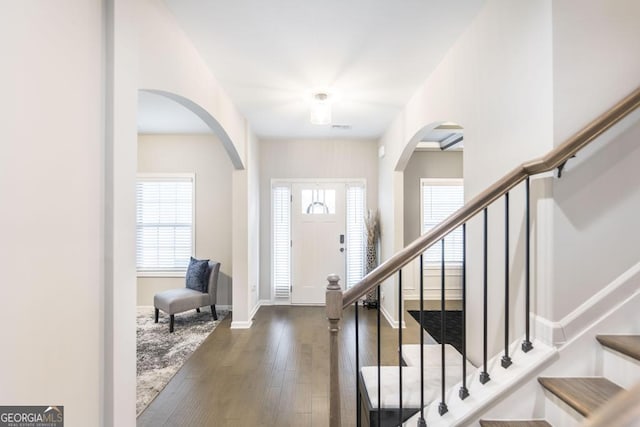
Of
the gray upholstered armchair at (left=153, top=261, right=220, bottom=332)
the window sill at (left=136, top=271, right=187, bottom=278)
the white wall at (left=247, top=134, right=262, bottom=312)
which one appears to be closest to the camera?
the gray upholstered armchair at (left=153, top=261, right=220, bottom=332)

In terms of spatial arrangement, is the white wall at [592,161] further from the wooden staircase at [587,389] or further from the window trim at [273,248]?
the window trim at [273,248]

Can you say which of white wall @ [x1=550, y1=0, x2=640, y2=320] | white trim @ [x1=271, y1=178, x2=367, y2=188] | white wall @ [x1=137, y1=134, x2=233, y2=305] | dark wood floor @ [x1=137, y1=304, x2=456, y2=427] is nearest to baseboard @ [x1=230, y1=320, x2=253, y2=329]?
dark wood floor @ [x1=137, y1=304, x2=456, y2=427]

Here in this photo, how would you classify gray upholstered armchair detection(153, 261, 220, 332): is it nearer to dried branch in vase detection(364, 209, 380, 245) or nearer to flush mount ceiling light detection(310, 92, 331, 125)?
dried branch in vase detection(364, 209, 380, 245)

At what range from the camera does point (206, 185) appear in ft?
17.5

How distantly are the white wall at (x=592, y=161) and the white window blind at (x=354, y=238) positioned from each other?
416 centimetres

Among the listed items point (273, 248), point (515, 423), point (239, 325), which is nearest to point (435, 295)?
point (273, 248)

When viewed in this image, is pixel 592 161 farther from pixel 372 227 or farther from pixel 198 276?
pixel 198 276

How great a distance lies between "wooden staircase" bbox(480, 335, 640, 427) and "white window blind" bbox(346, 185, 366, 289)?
4155 mm

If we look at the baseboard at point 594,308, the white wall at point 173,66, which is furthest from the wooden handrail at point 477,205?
the white wall at point 173,66

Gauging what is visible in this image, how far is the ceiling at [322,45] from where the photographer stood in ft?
6.78

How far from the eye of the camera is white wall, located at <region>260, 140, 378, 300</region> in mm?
5625

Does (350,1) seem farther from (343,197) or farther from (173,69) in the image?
(343,197)

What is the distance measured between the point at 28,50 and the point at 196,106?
5.27 ft

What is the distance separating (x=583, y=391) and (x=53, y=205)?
220 centimetres
